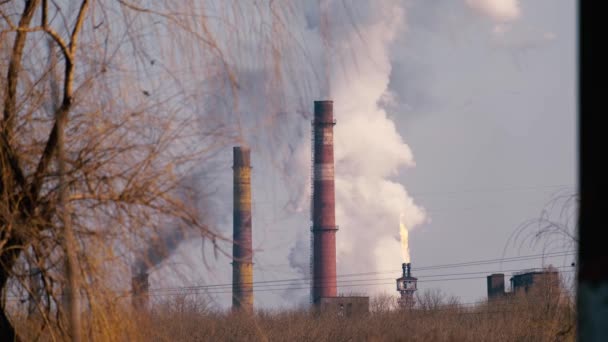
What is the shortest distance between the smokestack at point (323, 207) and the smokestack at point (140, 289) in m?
35.7

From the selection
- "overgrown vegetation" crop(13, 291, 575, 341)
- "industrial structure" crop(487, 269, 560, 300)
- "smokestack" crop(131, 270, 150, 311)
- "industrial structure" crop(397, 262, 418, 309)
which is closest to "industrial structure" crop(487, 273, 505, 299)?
"industrial structure" crop(487, 269, 560, 300)

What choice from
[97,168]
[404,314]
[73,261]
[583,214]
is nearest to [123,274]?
[73,261]

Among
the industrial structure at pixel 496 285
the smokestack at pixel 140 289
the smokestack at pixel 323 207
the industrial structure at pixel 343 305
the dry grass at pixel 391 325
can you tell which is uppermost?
the smokestack at pixel 323 207

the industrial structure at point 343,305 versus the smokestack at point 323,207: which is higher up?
the smokestack at point 323,207

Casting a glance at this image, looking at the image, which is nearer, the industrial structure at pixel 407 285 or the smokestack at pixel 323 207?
the smokestack at pixel 323 207

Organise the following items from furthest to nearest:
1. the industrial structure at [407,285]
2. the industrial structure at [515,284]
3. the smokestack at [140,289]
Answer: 1. the industrial structure at [407,285]
2. the industrial structure at [515,284]
3. the smokestack at [140,289]

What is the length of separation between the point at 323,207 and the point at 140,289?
36988mm

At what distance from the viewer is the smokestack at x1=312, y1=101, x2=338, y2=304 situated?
40938mm

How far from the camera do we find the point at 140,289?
15.9 ft

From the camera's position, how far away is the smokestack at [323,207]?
40938 mm

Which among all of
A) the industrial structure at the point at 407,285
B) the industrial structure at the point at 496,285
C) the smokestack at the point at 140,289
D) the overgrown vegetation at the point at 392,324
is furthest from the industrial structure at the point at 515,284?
the smokestack at the point at 140,289

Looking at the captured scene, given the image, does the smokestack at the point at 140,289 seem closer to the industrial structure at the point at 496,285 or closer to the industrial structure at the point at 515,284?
the industrial structure at the point at 515,284

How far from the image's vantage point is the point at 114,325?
4773 millimetres

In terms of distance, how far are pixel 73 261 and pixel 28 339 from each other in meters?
0.63
